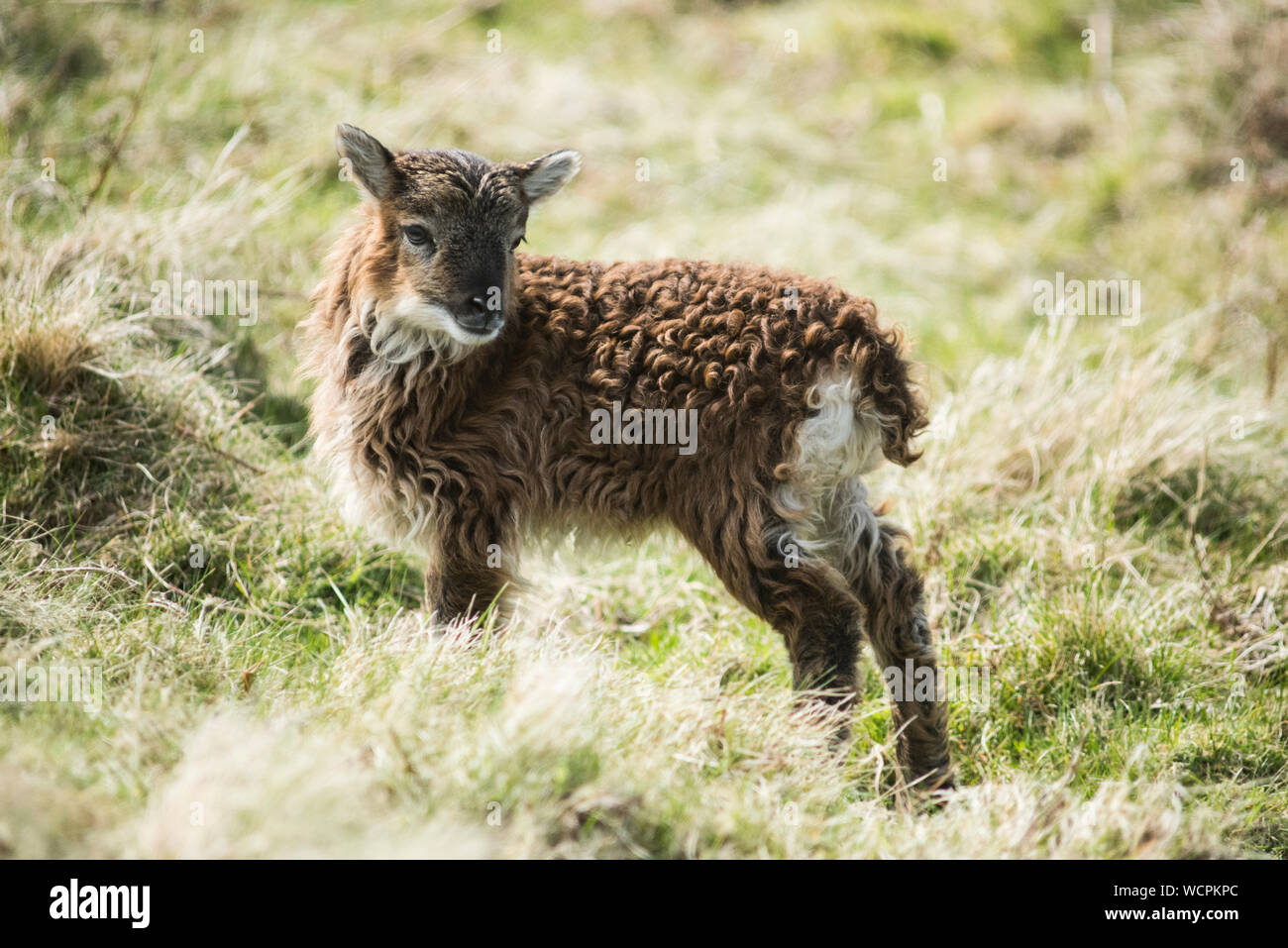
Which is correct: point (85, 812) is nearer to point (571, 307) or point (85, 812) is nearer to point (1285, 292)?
point (571, 307)

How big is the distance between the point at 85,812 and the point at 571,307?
2.50 metres

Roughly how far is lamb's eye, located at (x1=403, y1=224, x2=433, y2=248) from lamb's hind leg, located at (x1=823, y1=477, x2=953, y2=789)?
194 centimetres

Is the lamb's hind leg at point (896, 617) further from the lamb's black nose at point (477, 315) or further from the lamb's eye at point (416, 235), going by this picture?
the lamb's eye at point (416, 235)

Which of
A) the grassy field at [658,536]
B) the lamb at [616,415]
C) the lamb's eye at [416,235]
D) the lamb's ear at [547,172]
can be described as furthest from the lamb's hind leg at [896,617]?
the lamb's eye at [416,235]

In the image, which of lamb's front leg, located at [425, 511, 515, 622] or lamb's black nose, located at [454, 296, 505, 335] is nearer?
lamb's black nose, located at [454, 296, 505, 335]

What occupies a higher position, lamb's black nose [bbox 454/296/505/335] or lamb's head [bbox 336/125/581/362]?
lamb's head [bbox 336/125/581/362]

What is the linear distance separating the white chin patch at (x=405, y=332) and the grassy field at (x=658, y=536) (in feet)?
3.60

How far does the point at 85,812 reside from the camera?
9.84 ft

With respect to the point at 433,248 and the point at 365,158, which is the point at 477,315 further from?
the point at 365,158

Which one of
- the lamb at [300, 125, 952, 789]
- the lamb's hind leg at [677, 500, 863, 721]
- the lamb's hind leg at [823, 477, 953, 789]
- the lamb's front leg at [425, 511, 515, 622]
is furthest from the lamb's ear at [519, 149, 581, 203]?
the lamb's hind leg at [823, 477, 953, 789]

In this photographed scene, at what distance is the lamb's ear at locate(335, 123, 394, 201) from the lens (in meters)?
4.12

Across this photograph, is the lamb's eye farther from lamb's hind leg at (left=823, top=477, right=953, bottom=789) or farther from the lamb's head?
lamb's hind leg at (left=823, top=477, right=953, bottom=789)

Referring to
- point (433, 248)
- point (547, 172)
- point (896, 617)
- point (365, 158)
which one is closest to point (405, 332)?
point (433, 248)

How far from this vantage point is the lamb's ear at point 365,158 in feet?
13.5
